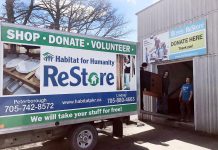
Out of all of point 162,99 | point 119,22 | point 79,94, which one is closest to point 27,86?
point 79,94

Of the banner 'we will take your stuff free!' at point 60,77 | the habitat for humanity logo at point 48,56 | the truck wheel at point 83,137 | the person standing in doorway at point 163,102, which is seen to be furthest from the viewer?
the person standing in doorway at point 163,102

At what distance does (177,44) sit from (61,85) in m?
6.35

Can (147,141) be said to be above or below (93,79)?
below

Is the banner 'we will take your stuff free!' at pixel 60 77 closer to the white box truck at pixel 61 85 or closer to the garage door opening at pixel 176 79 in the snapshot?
the white box truck at pixel 61 85

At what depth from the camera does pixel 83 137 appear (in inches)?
288

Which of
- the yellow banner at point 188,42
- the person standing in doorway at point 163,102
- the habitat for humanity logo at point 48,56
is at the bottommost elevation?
the person standing in doorway at point 163,102

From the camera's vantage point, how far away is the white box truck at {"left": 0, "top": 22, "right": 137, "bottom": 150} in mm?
5926

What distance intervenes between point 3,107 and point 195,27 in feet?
25.5

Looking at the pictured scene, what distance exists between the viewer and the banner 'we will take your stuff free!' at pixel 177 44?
10.2 meters

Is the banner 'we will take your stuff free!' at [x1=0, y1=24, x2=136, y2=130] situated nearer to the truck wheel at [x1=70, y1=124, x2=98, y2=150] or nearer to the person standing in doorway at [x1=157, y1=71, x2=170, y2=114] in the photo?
the truck wheel at [x1=70, y1=124, x2=98, y2=150]

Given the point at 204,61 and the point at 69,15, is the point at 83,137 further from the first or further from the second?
the point at 69,15

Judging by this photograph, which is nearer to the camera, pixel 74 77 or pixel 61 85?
pixel 61 85

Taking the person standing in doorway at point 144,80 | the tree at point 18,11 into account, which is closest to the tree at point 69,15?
the tree at point 18,11

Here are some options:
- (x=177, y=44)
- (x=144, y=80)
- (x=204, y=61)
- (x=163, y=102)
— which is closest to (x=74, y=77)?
(x=144, y=80)
